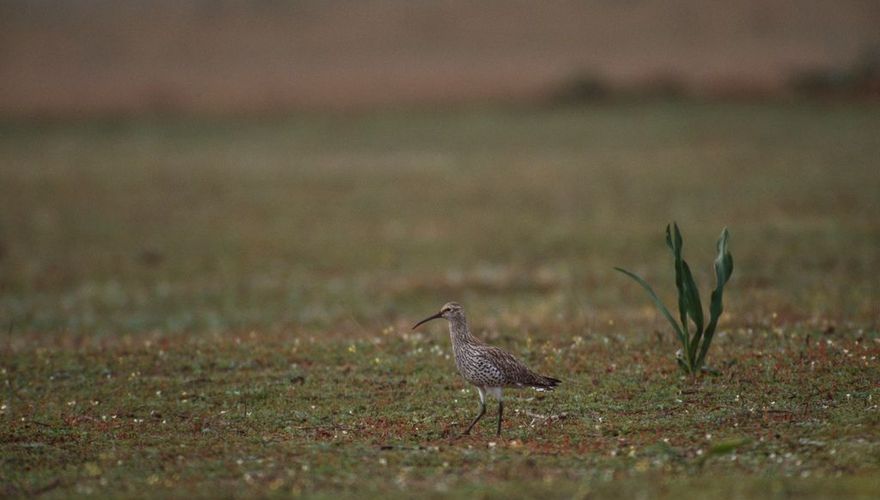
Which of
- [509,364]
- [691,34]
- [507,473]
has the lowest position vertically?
[507,473]

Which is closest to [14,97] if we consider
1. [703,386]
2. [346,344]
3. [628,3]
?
[628,3]

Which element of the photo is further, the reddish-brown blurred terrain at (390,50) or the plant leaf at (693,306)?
the reddish-brown blurred terrain at (390,50)

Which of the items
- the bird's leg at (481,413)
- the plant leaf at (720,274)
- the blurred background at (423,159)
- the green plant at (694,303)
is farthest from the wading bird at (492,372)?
the blurred background at (423,159)

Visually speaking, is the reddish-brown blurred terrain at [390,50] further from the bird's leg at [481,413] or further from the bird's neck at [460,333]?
the bird's leg at [481,413]

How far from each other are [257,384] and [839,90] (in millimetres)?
58634

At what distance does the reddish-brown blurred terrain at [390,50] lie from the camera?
77.1 metres

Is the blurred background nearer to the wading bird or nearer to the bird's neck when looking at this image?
the bird's neck

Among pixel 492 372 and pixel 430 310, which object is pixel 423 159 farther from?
pixel 492 372

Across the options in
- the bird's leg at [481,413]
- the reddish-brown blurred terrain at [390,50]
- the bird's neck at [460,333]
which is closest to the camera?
the bird's leg at [481,413]

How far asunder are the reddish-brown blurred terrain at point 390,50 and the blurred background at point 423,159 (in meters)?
0.35

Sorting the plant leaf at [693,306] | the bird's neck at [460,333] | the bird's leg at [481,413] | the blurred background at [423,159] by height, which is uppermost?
the blurred background at [423,159]

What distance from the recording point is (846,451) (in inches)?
467

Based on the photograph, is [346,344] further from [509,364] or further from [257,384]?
[509,364]

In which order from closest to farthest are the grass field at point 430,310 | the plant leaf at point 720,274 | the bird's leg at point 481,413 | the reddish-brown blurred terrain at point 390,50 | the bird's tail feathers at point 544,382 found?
the grass field at point 430,310, the bird's leg at point 481,413, the bird's tail feathers at point 544,382, the plant leaf at point 720,274, the reddish-brown blurred terrain at point 390,50
